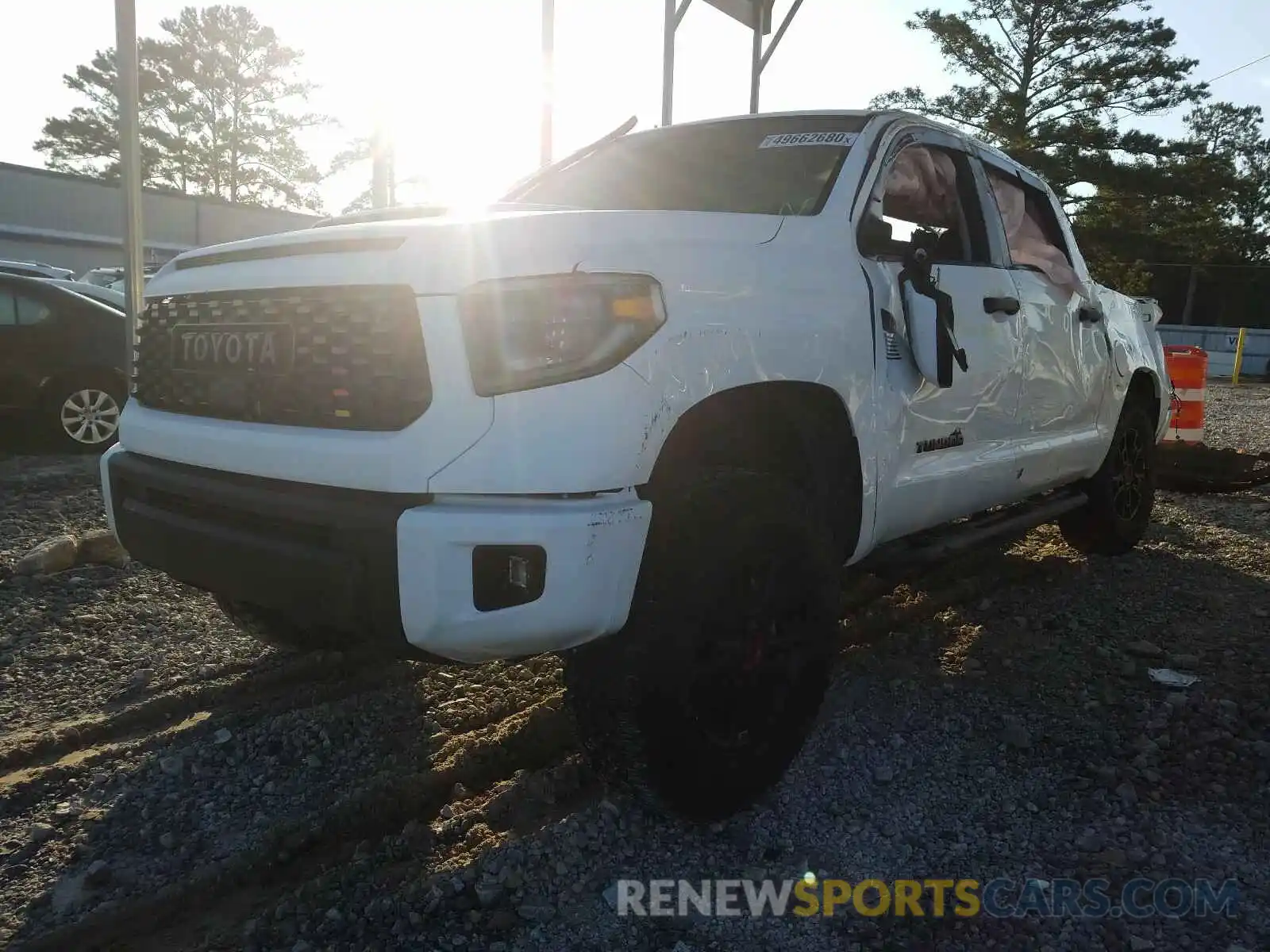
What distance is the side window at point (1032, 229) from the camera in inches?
156

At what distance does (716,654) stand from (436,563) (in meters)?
0.70

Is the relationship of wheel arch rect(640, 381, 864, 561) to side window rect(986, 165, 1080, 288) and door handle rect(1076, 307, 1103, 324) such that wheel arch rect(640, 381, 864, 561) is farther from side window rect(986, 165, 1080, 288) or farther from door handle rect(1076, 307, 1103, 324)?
door handle rect(1076, 307, 1103, 324)

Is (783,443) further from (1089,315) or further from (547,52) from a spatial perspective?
(547,52)

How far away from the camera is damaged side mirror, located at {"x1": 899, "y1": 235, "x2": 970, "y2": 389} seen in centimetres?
296

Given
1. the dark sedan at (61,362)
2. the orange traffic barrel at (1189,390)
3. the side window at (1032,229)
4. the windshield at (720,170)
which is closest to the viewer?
the windshield at (720,170)

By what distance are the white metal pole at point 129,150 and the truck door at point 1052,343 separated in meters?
3.76

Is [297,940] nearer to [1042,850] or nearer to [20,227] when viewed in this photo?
[1042,850]

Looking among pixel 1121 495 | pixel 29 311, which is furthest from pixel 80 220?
pixel 1121 495

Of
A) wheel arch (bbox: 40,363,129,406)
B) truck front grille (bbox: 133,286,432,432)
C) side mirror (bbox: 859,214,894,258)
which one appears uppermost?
side mirror (bbox: 859,214,894,258)

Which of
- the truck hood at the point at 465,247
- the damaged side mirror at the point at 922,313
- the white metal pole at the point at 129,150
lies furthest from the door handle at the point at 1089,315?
the white metal pole at the point at 129,150

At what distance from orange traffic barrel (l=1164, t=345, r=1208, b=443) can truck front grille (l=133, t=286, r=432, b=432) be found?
7713 millimetres

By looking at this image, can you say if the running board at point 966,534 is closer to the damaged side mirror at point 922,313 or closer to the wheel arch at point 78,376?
the damaged side mirror at point 922,313

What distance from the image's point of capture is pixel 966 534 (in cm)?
351

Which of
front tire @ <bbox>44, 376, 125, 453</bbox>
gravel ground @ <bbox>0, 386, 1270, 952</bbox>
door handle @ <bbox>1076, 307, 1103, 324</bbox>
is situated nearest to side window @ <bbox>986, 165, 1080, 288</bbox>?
door handle @ <bbox>1076, 307, 1103, 324</bbox>
